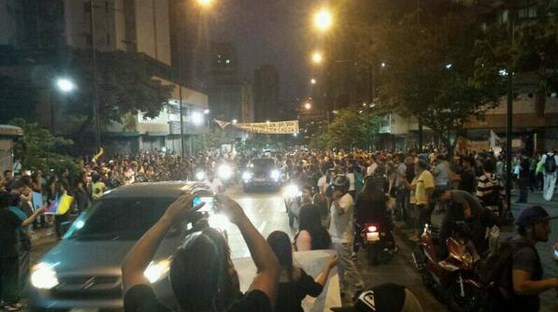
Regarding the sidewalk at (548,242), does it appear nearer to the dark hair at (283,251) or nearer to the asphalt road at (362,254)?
the asphalt road at (362,254)

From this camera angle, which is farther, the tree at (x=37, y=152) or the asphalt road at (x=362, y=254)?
the tree at (x=37, y=152)

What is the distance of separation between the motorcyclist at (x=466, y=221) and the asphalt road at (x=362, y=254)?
1058mm

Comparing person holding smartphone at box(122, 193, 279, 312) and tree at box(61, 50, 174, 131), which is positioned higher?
tree at box(61, 50, 174, 131)

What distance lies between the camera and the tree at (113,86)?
32.7m

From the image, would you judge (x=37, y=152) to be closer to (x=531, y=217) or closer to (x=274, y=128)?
(x=531, y=217)

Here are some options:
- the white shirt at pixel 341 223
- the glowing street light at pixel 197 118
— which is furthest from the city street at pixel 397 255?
the glowing street light at pixel 197 118

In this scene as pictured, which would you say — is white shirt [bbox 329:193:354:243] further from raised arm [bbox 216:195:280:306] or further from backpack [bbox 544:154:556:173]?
backpack [bbox 544:154:556:173]

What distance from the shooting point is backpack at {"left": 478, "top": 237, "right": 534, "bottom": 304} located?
427 centimetres

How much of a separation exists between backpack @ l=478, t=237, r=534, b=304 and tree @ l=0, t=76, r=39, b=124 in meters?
32.5

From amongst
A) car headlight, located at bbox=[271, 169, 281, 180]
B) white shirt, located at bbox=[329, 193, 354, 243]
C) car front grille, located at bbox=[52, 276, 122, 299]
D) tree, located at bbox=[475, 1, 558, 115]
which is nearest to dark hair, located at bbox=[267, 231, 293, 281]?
car front grille, located at bbox=[52, 276, 122, 299]

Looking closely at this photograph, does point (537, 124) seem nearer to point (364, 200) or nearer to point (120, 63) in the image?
point (120, 63)

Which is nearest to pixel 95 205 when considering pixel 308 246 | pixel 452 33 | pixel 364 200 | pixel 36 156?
pixel 308 246

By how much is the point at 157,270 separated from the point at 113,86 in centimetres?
2684

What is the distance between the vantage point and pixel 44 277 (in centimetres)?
756
